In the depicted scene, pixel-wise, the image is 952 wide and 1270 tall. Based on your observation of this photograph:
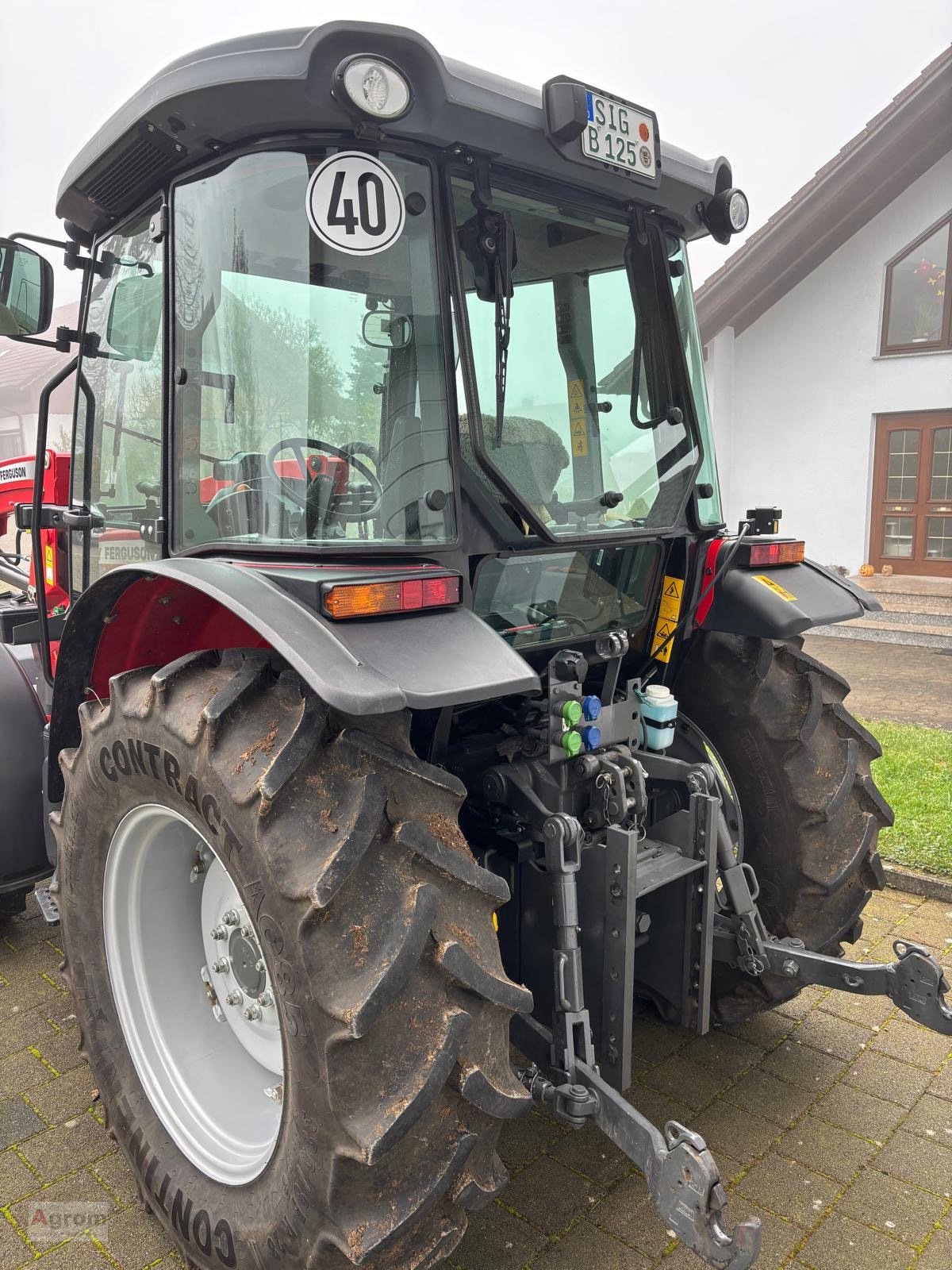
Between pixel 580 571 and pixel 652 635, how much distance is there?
39 cm

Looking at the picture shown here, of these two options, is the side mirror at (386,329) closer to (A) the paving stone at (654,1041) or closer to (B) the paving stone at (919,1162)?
(A) the paving stone at (654,1041)

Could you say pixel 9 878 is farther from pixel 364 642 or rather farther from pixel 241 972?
pixel 364 642

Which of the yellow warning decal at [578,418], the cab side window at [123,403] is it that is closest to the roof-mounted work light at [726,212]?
the yellow warning decal at [578,418]

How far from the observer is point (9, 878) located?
315 centimetres

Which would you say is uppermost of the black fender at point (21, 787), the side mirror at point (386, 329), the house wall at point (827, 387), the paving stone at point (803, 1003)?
the house wall at point (827, 387)

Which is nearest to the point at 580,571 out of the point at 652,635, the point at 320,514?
the point at 652,635

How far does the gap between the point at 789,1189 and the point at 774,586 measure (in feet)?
5.20

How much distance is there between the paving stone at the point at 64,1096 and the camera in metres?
2.64

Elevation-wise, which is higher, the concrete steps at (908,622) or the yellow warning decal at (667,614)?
the yellow warning decal at (667,614)

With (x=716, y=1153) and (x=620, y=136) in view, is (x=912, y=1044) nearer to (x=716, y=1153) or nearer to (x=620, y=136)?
(x=716, y=1153)

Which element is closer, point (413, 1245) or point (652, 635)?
point (413, 1245)

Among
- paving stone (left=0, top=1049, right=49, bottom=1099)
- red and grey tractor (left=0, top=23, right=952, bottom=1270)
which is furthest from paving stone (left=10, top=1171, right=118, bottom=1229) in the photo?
paving stone (left=0, top=1049, right=49, bottom=1099)

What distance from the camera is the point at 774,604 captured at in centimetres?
279

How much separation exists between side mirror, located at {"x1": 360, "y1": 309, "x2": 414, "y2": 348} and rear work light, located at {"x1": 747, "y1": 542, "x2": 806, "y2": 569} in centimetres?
135
